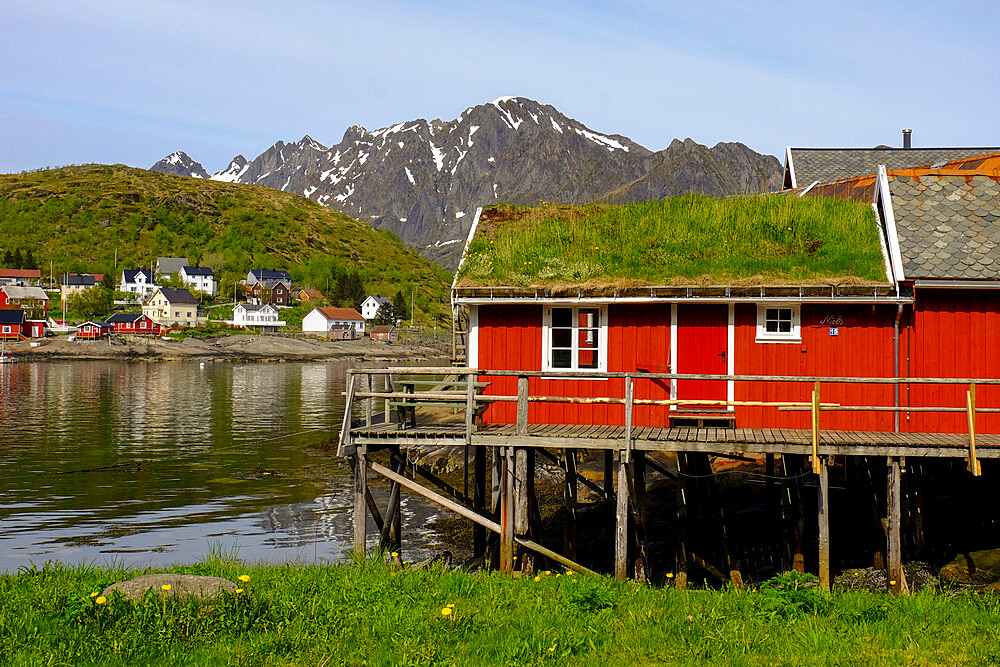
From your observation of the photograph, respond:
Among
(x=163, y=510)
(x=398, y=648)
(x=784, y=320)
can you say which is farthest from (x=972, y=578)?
(x=163, y=510)

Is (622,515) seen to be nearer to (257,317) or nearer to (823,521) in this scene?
(823,521)

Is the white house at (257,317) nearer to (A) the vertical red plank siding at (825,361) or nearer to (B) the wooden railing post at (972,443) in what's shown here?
(A) the vertical red plank siding at (825,361)

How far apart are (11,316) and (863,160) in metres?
147

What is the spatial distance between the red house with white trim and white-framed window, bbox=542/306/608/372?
0.02 m

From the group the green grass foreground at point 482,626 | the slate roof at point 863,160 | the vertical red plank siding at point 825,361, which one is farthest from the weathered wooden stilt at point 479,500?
the slate roof at point 863,160

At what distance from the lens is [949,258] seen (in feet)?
63.4

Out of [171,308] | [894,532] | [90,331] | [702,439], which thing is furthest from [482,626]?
[171,308]

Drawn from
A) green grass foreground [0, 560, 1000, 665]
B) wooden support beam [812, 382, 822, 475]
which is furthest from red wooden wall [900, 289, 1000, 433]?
green grass foreground [0, 560, 1000, 665]

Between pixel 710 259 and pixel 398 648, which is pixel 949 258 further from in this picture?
pixel 398 648

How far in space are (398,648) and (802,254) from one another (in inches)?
552

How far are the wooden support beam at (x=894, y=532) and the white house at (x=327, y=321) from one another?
169 metres

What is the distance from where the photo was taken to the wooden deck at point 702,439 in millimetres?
16125

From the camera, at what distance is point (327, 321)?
597 feet

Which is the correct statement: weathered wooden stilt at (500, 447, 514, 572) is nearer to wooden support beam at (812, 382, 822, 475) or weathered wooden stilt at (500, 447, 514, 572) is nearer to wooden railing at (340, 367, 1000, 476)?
wooden railing at (340, 367, 1000, 476)
